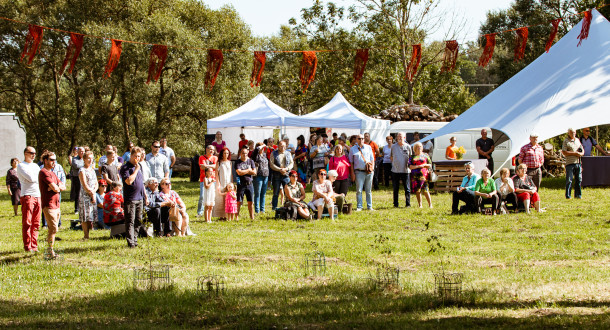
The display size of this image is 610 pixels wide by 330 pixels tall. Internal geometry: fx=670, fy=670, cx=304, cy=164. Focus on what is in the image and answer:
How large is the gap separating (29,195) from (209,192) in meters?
4.22

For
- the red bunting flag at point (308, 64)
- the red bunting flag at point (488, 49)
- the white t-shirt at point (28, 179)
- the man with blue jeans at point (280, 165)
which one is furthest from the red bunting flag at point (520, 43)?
the white t-shirt at point (28, 179)

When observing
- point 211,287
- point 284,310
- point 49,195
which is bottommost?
point 284,310

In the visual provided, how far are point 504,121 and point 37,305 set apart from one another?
1333cm

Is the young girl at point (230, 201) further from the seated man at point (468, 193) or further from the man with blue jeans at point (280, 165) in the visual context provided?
the seated man at point (468, 193)

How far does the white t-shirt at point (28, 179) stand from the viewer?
9.48m

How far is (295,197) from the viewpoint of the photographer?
1360 centimetres

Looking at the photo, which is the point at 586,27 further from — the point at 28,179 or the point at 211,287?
the point at 28,179

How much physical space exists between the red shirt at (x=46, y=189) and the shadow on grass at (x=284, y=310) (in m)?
3.04

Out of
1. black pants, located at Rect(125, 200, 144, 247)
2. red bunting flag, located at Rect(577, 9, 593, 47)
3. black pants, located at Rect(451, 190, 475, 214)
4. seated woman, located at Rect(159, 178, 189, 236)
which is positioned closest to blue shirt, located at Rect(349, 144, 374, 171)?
black pants, located at Rect(451, 190, 475, 214)

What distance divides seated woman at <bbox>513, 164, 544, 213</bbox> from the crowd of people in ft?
0.06

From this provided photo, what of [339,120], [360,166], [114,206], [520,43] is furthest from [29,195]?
[339,120]

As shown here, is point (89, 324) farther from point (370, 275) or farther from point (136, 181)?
point (136, 181)

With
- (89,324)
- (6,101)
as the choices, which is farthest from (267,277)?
(6,101)

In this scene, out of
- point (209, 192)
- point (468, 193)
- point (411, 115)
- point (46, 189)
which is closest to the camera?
point (46, 189)
